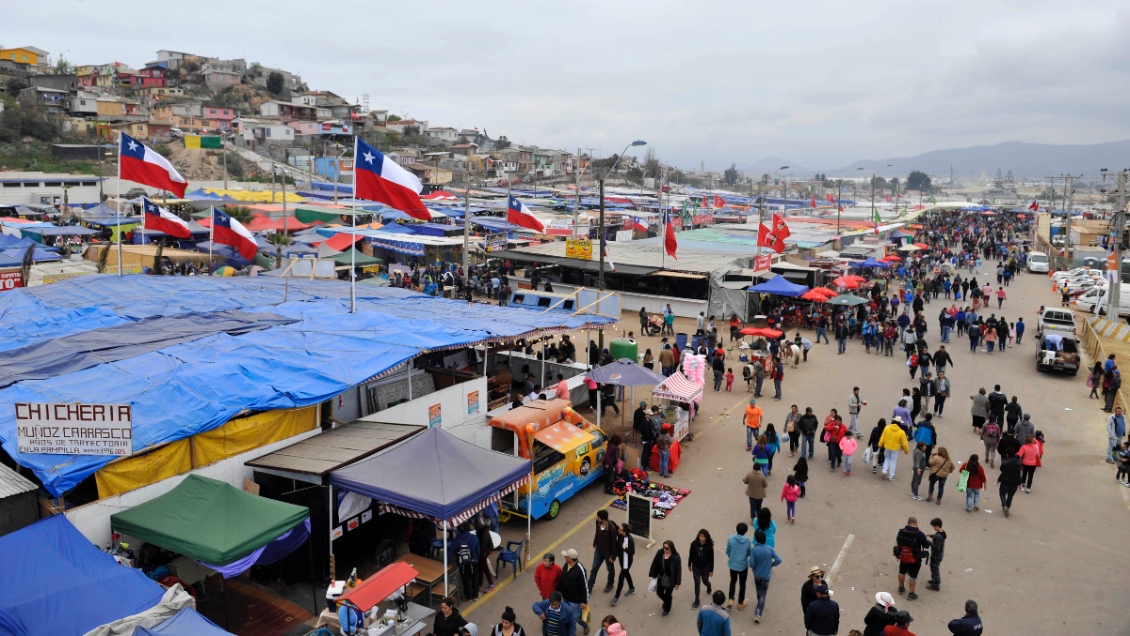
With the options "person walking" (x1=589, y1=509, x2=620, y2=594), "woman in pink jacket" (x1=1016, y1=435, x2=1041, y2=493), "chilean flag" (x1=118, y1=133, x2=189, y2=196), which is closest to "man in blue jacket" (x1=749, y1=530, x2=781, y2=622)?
"person walking" (x1=589, y1=509, x2=620, y2=594)

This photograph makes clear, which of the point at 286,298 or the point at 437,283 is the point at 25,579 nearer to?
the point at 286,298

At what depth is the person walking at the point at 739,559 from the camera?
956 centimetres

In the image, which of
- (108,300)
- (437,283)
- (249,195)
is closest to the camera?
(108,300)

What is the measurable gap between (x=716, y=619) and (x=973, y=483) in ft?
24.3

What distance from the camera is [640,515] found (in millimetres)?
11602

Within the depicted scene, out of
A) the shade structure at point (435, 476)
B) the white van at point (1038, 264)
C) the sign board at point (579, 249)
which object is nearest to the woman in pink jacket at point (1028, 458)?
the shade structure at point (435, 476)

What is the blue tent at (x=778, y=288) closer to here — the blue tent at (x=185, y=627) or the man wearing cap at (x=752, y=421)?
the man wearing cap at (x=752, y=421)

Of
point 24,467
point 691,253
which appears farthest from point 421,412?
point 691,253

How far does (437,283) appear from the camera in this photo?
34.0 metres

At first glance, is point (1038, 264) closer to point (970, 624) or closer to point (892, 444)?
point (892, 444)

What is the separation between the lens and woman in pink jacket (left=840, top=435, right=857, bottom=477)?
14.3 meters

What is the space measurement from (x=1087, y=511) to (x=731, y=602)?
7.63 meters

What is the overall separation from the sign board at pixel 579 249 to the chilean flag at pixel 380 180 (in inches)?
667

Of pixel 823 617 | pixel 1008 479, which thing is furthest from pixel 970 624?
pixel 1008 479
